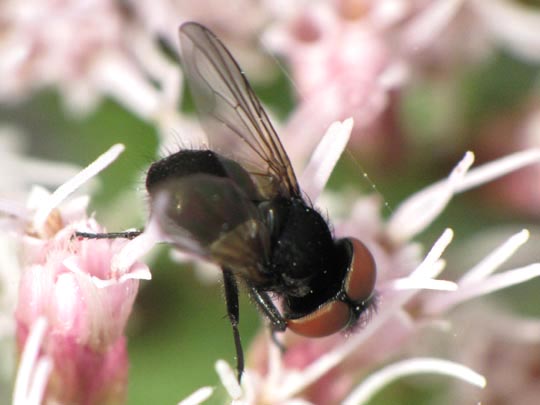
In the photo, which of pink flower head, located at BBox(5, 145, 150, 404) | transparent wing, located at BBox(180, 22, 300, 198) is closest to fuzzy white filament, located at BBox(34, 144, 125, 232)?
pink flower head, located at BBox(5, 145, 150, 404)

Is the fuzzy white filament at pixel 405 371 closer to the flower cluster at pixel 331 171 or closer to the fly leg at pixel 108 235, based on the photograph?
the flower cluster at pixel 331 171

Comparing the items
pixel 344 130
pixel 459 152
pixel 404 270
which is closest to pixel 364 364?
pixel 404 270

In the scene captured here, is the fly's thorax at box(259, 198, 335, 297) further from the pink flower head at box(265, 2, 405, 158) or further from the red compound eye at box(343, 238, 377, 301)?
the pink flower head at box(265, 2, 405, 158)

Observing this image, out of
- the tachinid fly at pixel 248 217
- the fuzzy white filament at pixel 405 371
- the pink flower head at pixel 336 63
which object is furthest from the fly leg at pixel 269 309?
the pink flower head at pixel 336 63

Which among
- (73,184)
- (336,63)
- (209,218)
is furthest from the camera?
(336,63)

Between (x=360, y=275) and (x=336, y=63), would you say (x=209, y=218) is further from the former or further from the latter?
(x=336, y=63)

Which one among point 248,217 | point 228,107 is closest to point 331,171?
point 228,107

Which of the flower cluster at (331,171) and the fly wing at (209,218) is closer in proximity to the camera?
the fly wing at (209,218)
